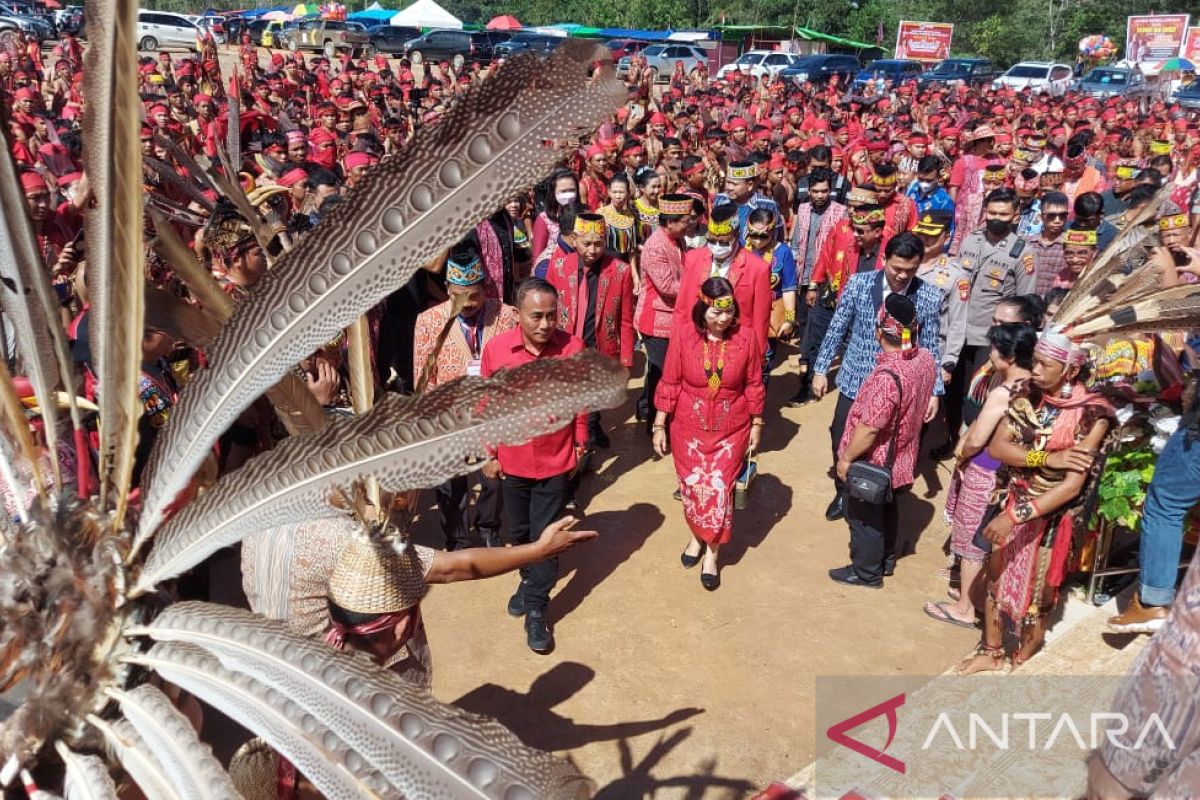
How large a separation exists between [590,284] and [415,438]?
492cm

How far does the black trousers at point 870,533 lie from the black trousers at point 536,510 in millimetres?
1676

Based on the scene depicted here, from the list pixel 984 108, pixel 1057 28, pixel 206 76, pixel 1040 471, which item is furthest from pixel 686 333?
pixel 1057 28

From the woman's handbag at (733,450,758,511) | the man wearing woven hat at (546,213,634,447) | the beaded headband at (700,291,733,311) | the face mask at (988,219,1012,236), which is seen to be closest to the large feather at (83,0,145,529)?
the beaded headband at (700,291,733,311)

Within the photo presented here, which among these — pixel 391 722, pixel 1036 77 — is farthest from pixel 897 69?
pixel 391 722

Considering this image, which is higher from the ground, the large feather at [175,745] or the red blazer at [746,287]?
the large feather at [175,745]

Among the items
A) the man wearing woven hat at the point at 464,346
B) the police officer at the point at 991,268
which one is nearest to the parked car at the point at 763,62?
the police officer at the point at 991,268

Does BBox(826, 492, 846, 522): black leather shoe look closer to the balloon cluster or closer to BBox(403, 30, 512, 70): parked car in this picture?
BBox(403, 30, 512, 70): parked car

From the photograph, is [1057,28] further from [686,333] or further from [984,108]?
[686,333]

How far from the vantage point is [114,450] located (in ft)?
4.20

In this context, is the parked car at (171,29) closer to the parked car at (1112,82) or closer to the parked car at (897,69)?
the parked car at (897,69)

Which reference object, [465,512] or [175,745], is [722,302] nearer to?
[465,512]

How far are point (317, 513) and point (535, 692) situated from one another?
3.24m

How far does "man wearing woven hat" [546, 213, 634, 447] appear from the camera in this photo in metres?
5.87

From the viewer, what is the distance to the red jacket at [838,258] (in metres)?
7.06
